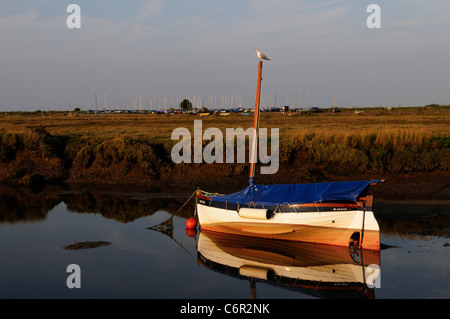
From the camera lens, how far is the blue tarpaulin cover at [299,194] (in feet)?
54.4

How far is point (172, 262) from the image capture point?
15.6m

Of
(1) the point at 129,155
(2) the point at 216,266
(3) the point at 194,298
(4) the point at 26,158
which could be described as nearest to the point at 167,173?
(1) the point at 129,155

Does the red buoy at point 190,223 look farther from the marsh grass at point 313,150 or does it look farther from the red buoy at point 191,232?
the marsh grass at point 313,150

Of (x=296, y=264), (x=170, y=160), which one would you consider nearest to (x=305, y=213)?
(x=296, y=264)

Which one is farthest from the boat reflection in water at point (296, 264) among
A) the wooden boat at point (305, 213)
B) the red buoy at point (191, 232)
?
the red buoy at point (191, 232)

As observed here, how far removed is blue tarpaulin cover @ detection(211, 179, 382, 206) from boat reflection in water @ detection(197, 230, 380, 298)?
164cm

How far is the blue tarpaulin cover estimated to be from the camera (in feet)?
54.4

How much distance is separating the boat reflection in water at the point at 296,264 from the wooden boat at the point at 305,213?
1.38ft

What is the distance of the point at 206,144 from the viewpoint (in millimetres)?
32031

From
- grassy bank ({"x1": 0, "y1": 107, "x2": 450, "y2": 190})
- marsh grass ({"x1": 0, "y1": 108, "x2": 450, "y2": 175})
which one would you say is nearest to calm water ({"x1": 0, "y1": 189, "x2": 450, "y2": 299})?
grassy bank ({"x1": 0, "y1": 107, "x2": 450, "y2": 190})

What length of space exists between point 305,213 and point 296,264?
221 cm
